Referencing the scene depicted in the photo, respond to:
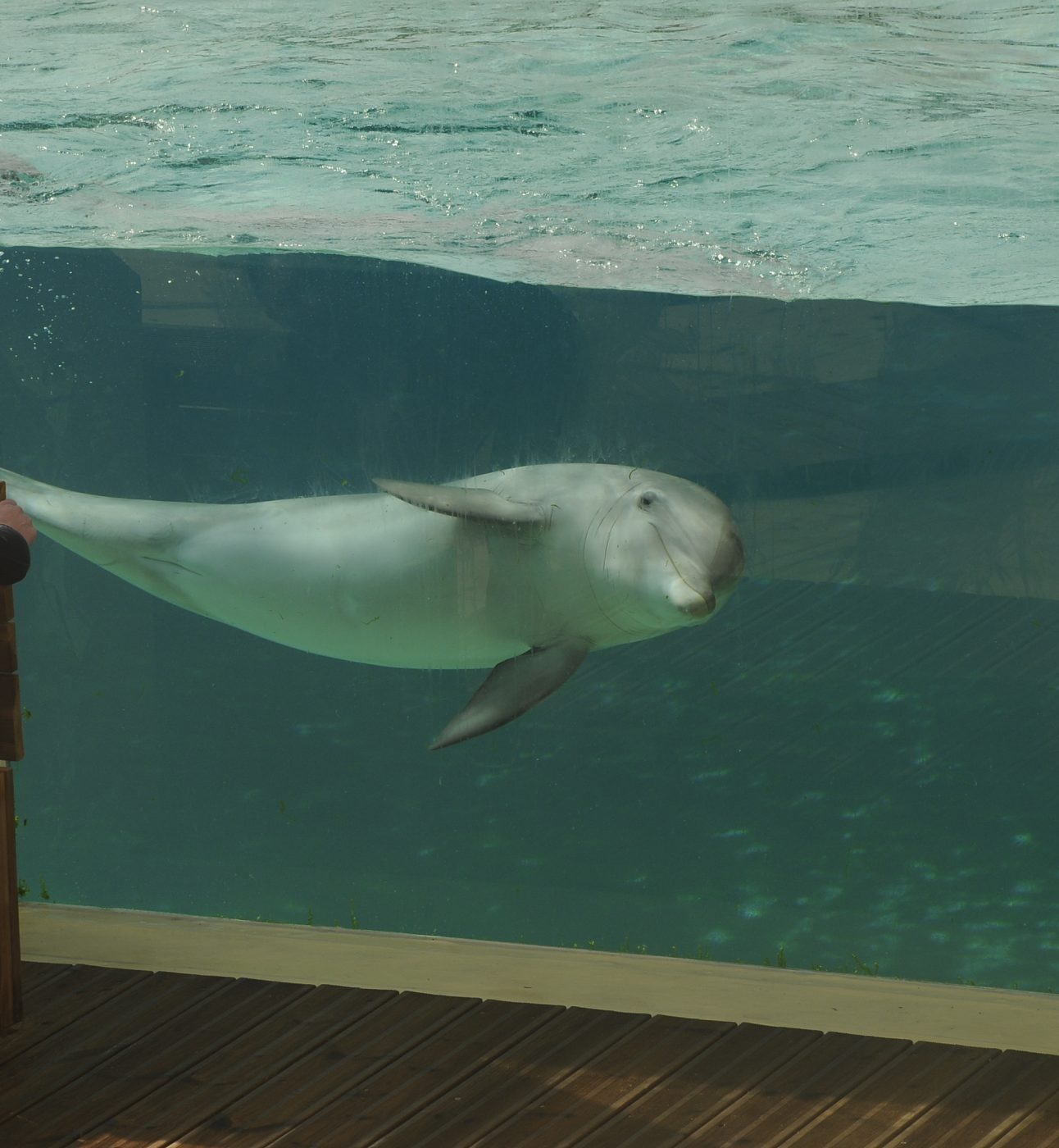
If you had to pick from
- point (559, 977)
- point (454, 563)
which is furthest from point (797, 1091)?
point (454, 563)

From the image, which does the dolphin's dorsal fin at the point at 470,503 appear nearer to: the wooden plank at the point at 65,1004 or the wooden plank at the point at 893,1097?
the wooden plank at the point at 65,1004

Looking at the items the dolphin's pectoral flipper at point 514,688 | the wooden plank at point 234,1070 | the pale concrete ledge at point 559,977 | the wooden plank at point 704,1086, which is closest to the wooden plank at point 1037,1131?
the pale concrete ledge at point 559,977

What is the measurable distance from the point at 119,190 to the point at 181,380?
1327 millimetres

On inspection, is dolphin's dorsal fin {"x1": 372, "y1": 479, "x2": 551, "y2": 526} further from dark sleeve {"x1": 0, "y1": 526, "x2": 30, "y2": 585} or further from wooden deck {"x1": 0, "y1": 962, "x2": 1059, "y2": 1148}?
dark sleeve {"x1": 0, "y1": 526, "x2": 30, "y2": 585}

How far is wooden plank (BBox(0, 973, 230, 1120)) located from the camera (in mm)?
3670

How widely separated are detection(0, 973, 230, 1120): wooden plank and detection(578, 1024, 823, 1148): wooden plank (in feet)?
5.83

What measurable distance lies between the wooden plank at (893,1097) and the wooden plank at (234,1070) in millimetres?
1735

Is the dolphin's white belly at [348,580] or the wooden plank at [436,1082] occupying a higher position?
the dolphin's white belly at [348,580]

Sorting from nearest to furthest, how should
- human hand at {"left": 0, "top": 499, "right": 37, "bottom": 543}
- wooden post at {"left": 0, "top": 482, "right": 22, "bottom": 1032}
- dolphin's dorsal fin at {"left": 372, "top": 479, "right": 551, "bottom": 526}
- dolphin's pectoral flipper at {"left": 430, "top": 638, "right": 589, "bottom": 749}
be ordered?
human hand at {"left": 0, "top": 499, "right": 37, "bottom": 543} < wooden post at {"left": 0, "top": 482, "right": 22, "bottom": 1032} < dolphin's pectoral flipper at {"left": 430, "top": 638, "right": 589, "bottom": 749} < dolphin's dorsal fin at {"left": 372, "top": 479, "right": 551, "bottom": 526}

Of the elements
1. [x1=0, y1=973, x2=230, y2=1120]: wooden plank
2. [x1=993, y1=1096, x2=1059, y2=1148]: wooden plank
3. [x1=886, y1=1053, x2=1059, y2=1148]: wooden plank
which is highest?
[x1=993, y1=1096, x2=1059, y2=1148]: wooden plank

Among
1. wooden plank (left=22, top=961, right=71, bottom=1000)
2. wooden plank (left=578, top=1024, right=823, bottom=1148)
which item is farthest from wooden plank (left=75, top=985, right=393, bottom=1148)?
wooden plank (left=578, top=1024, right=823, bottom=1148)

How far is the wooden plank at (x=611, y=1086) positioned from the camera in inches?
136

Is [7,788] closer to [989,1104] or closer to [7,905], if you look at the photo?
[7,905]

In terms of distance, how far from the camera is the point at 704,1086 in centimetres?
→ 372
